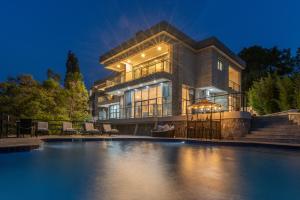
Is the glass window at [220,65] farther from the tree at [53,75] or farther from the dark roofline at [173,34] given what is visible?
the tree at [53,75]

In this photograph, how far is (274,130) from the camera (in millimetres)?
10039

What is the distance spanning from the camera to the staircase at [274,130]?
914 cm

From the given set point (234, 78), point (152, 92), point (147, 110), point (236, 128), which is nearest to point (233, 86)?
point (234, 78)

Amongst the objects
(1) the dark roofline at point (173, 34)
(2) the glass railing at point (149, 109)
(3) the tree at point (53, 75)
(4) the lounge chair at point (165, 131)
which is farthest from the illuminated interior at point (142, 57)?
(4) the lounge chair at point (165, 131)

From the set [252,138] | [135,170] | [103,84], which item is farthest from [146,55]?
[135,170]

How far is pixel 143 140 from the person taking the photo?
1243 cm

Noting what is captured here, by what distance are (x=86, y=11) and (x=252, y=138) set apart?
81.2 meters

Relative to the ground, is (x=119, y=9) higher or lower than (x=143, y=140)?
higher

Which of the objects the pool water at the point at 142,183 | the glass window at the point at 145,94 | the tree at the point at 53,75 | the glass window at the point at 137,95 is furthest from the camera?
the glass window at the point at 137,95

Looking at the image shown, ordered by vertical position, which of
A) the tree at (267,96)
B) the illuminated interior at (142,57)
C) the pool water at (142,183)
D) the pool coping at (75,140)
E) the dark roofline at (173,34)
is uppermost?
the dark roofline at (173,34)

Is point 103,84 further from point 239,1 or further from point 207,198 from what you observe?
point 239,1

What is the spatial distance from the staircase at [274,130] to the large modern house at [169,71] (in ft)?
11.0

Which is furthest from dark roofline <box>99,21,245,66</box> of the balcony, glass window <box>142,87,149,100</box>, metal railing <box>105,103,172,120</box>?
metal railing <box>105,103,172,120</box>

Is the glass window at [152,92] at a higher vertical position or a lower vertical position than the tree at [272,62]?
lower
